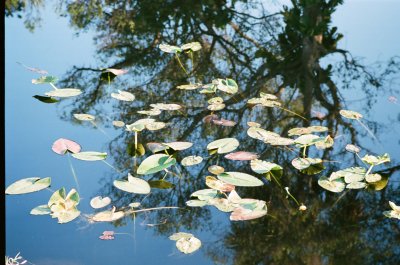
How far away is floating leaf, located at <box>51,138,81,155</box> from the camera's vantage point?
142 centimetres

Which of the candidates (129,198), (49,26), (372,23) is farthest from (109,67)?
(372,23)

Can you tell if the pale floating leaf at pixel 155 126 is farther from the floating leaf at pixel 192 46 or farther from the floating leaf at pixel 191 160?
the floating leaf at pixel 192 46

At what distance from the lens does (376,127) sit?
1792 millimetres

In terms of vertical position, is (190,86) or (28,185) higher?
(190,86)

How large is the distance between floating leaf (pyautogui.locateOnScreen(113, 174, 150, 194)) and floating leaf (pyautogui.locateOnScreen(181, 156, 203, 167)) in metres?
0.17

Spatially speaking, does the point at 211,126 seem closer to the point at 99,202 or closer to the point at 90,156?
the point at 90,156

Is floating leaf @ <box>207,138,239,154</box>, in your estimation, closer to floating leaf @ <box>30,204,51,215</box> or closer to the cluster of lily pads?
the cluster of lily pads

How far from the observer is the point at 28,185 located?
4.16ft

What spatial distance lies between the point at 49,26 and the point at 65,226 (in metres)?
2.01

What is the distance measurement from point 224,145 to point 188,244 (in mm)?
418

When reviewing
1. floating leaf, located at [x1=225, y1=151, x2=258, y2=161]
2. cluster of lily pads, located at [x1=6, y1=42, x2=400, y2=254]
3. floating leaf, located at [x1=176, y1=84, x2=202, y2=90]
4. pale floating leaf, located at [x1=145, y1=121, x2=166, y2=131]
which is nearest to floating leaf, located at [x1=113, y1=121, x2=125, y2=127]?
cluster of lily pads, located at [x1=6, y1=42, x2=400, y2=254]

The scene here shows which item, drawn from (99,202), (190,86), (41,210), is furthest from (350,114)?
(41,210)

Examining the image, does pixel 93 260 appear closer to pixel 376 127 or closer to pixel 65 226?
pixel 65 226

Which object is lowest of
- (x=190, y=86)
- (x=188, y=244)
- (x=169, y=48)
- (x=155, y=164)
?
(x=188, y=244)
